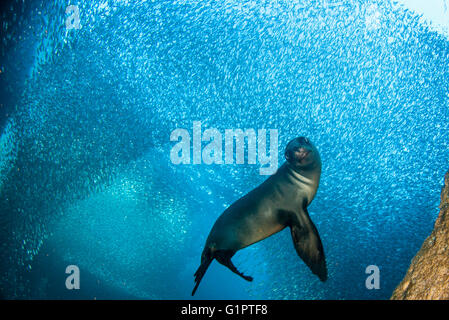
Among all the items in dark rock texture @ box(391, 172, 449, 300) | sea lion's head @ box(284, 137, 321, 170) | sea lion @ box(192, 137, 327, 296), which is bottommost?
dark rock texture @ box(391, 172, 449, 300)

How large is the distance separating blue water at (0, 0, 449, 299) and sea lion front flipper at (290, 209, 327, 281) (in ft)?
20.2

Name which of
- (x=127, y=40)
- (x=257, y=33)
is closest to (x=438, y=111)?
(x=257, y=33)

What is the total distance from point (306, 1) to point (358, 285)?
8.87 meters

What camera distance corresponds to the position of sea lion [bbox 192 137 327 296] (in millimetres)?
2322

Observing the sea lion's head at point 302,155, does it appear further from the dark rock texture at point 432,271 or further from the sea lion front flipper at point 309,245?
the dark rock texture at point 432,271

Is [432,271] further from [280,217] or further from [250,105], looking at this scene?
[250,105]

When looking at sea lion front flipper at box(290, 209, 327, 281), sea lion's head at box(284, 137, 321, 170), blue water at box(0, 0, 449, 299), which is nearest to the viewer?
sea lion front flipper at box(290, 209, 327, 281)

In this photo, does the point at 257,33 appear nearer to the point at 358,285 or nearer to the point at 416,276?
the point at 416,276

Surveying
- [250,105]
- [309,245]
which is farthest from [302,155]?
[250,105]

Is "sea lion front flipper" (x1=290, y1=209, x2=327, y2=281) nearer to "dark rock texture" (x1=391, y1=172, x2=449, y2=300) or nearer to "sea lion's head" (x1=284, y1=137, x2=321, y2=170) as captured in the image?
"sea lion's head" (x1=284, y1=137, x2=321, y2=170)

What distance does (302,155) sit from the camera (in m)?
2.46

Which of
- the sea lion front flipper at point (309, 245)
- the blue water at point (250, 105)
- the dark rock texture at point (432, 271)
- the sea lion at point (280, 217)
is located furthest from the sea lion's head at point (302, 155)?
the blue water at point (250, 105)

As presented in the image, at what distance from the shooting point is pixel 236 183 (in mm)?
11469

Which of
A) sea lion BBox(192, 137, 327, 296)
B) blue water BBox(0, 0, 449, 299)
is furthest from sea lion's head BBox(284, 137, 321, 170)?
blue water BBox(0, 0, 449, 299)
